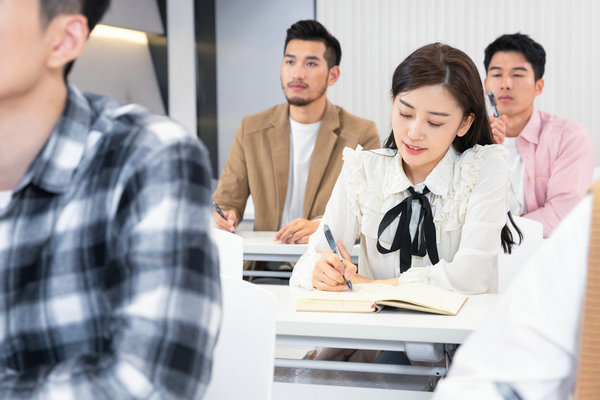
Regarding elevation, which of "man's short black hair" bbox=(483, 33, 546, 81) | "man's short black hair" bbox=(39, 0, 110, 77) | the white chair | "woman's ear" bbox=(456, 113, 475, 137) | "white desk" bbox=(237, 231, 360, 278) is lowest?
"white desk" bbox=(237, 231, 360, 278)

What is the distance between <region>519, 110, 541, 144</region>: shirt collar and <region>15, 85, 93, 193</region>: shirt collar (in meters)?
3.06

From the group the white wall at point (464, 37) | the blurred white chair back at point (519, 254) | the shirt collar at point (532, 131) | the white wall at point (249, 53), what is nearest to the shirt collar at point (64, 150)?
the blurred white chair back at point (519, 254)

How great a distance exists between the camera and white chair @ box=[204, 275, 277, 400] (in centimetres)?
114

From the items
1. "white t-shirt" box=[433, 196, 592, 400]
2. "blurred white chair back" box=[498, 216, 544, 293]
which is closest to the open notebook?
"blurred white chair back" box=[498, 216, 544, 293]

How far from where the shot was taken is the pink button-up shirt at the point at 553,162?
3.42m

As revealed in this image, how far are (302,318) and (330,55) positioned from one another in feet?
8.09

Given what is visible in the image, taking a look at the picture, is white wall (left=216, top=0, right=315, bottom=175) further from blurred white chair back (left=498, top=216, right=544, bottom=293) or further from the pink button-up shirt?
blurred white chair back (left=498, top=216, right=544, bottom=293)

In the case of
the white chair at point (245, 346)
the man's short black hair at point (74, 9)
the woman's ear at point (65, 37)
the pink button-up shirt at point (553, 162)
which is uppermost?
the man's short black hair at point (74, 9)

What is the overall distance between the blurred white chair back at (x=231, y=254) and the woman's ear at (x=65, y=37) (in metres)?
1.06

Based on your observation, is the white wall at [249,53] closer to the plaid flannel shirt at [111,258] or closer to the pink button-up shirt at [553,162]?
the pink button-up shirt at [553,162]

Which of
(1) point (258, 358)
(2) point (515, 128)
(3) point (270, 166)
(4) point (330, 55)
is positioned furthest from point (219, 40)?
(1) point (258, 358)

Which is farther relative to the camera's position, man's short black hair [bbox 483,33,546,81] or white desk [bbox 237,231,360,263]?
man's short black hair [bbox 483,33,546,81]

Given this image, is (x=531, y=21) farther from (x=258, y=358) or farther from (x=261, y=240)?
(x=258, y=358)

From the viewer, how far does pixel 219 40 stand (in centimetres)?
542
